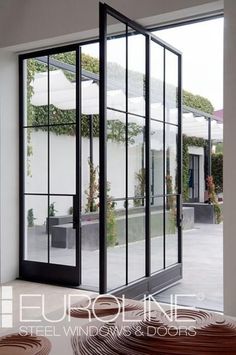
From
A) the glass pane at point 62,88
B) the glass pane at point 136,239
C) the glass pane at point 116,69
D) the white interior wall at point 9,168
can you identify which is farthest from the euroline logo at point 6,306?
the glass pane at point 116,69

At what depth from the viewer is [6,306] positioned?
3928mm

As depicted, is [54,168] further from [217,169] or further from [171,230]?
[217,169]

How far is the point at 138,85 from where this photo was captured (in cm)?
412

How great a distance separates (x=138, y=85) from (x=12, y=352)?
310 centimetres

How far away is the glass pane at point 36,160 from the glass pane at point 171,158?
4.74 ft

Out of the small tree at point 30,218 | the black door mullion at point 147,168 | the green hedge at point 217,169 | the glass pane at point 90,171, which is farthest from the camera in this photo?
the green hedge at point 217,169

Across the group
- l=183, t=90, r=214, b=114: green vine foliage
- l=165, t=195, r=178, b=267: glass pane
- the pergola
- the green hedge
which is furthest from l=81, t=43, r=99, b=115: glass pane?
the green hedge

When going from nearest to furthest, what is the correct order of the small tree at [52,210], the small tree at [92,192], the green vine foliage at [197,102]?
the small tree at [52,210] → the small tree at [92,192] → the green vine foliage at [197,102]

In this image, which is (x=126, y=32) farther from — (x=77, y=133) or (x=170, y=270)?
(x=170, y=270)

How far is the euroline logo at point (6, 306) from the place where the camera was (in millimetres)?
3365

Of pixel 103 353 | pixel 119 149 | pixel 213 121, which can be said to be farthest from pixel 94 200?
pixel 103 353

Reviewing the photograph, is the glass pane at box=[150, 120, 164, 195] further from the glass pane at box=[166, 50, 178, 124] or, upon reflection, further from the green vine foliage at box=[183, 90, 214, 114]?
the green vine foliage at box=[183, 90, 214, 114]

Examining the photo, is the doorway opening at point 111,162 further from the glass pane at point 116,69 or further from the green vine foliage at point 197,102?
the green vine foliage at point 197,102

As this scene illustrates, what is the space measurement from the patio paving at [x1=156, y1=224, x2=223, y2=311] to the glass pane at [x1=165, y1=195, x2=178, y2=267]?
339mm
